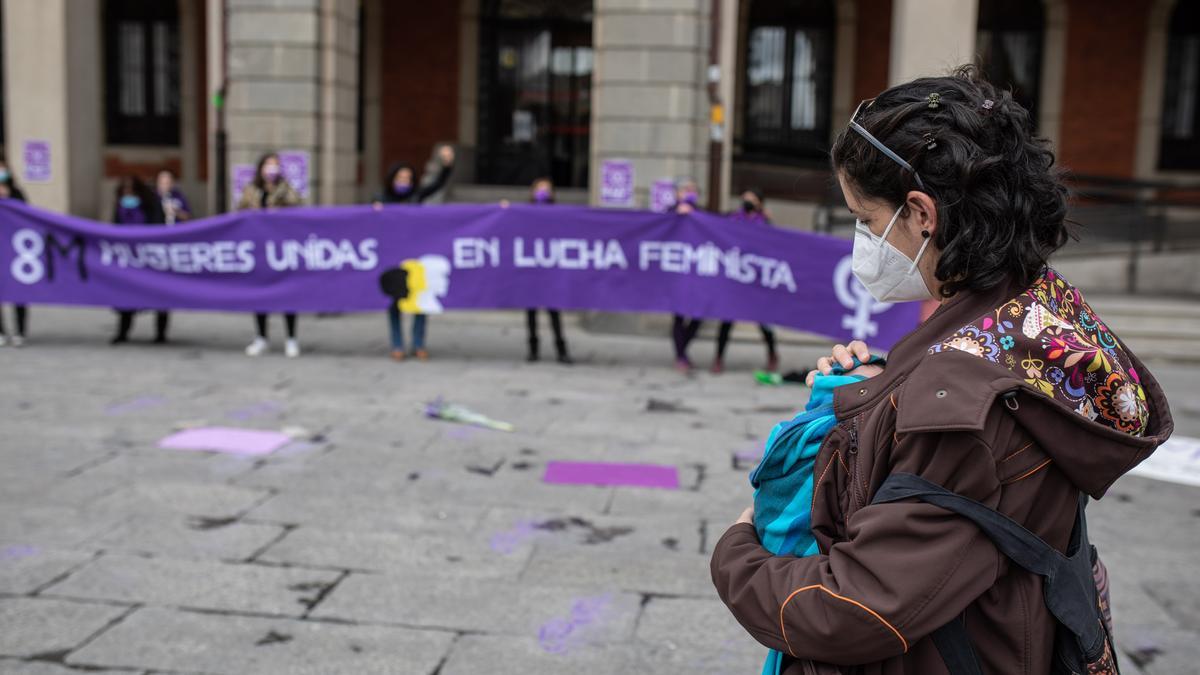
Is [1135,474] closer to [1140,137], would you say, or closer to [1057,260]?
[1057,260]

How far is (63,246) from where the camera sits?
11.4 metres

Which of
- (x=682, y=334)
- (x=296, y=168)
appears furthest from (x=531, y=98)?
(x=682, y=334)

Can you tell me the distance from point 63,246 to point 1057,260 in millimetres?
12526

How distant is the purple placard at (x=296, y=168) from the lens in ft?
46.9

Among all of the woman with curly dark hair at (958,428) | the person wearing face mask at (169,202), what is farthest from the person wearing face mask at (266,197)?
the woman with curly dark hair at (958,428)

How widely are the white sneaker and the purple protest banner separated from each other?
1.24 feet

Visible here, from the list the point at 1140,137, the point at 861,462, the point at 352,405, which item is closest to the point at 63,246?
the point at 352,405

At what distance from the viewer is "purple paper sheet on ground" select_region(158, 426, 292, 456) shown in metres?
7.14

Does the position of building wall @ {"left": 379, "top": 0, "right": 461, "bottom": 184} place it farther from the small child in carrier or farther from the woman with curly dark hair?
the woman with curly dark hair

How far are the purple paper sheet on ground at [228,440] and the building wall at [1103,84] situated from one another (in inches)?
590

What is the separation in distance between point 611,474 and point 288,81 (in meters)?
9.39

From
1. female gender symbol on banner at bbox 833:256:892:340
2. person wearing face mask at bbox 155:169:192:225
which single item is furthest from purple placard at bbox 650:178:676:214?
person wearing face mask at bbox 155:169:192:225

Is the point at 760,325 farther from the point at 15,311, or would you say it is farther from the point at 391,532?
the point at 15,311

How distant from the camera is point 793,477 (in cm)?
179
